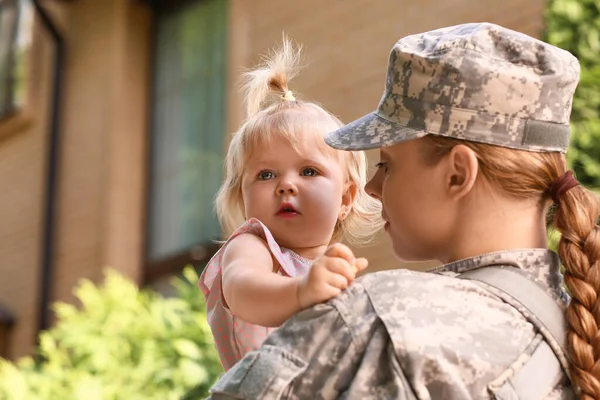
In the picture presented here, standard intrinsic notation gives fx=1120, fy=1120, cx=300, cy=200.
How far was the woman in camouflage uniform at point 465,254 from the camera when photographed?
1763mm

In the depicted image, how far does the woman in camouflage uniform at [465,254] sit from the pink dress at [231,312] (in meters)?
0.32

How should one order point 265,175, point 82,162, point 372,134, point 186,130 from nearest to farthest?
point 372,134 < point 265,175 < point 186,130 < point 82,162

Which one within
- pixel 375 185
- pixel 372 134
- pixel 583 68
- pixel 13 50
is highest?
pixel 372 134

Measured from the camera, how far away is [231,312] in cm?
239

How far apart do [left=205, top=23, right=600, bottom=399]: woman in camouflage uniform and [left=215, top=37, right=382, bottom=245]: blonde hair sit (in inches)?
16.9

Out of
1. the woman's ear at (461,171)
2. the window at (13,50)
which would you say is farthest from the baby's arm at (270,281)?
the window at (13,50)

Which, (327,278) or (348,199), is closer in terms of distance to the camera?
(327,278)

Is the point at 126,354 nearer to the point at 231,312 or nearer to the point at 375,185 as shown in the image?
the point at 231,312

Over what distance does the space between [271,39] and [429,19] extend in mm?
1625

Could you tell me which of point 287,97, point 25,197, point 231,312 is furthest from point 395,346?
point 25,197

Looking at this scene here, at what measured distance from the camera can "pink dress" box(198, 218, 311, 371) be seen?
236cm

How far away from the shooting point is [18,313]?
33.8 feet

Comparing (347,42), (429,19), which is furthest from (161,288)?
(429,19)

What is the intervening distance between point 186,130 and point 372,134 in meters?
7.71
